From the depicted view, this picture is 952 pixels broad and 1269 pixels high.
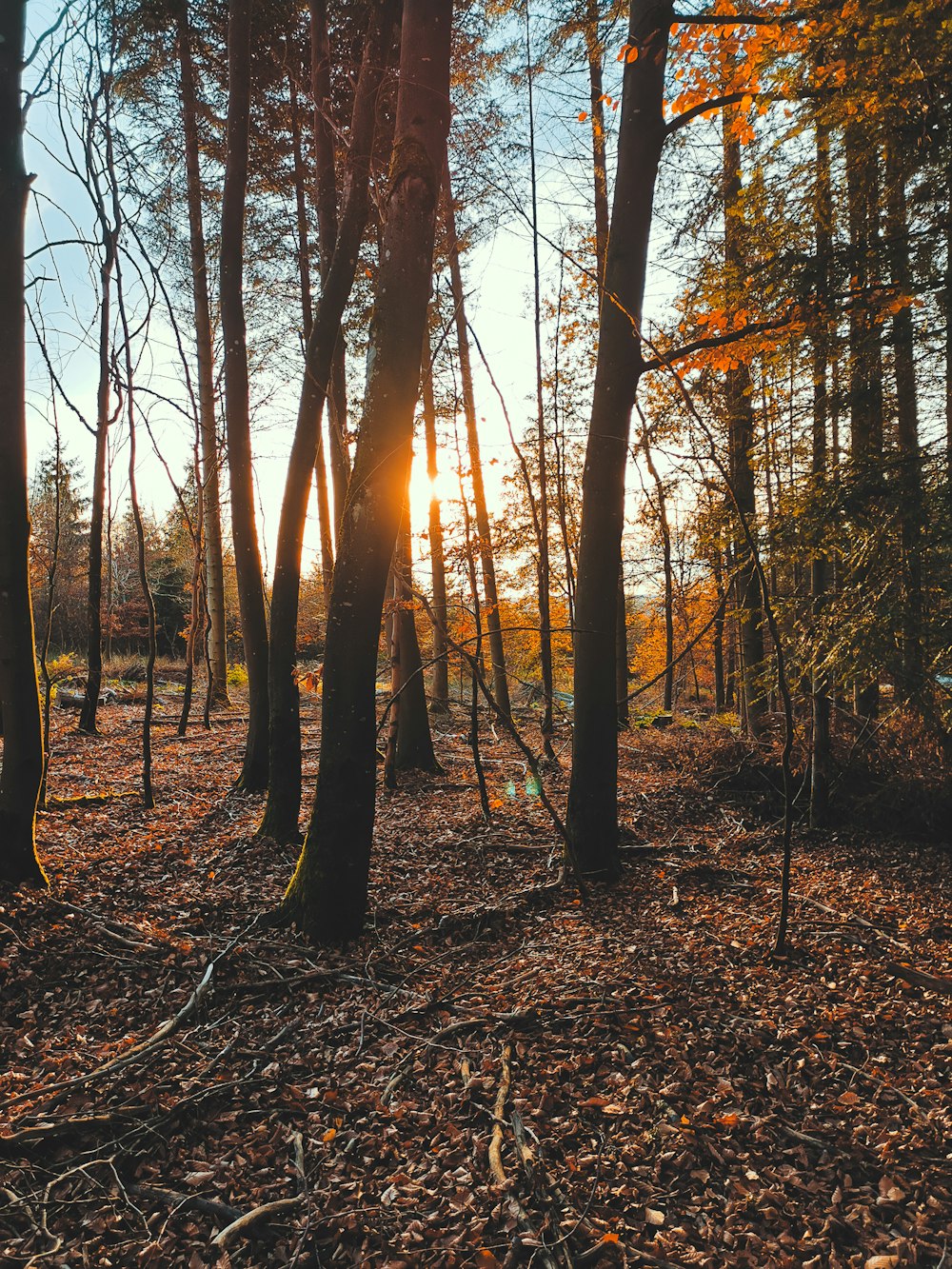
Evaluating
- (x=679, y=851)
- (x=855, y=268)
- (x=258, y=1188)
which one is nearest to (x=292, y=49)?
(x=855, y=268)

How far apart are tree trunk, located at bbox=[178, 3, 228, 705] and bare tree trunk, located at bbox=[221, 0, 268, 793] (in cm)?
237

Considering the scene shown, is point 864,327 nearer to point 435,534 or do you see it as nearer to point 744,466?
point 744,466

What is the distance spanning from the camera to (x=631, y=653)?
31891 mm

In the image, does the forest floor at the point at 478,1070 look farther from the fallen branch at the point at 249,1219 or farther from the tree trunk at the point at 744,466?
the tree trunk at the point at 744,466

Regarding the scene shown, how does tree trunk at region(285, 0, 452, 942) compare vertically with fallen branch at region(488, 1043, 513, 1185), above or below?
above

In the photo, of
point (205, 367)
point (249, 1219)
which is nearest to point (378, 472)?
point (249, 1219)

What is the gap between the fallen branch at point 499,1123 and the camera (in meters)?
2.21

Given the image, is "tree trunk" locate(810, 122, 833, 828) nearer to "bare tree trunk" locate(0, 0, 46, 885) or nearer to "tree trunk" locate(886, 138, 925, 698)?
"tree trunk" locate(886, 138, 925, 698)

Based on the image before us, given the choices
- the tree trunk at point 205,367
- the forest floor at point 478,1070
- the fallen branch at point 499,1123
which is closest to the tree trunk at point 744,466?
the forest floor at point 478,1070

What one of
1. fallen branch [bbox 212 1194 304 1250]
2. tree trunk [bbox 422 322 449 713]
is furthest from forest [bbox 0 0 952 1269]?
tree trunk [bbox 422 322 449 713]

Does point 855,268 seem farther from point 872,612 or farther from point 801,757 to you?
point 801,757

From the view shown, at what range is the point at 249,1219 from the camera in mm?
2047

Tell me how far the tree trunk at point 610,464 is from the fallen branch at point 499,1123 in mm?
2129

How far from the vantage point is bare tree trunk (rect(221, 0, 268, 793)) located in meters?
6.06
